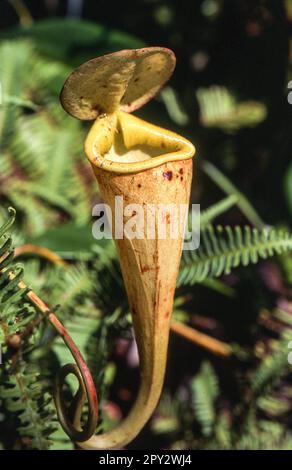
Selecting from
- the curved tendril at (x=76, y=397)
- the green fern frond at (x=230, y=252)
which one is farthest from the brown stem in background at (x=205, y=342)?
the curved tendril at (x=76, y=397)

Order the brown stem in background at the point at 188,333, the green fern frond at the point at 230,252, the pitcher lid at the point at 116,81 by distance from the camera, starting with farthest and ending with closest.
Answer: the brown stem in background at the point at 188,333, the green fern frond at the point at 230,252, the pitcher lid at the point at 116,81

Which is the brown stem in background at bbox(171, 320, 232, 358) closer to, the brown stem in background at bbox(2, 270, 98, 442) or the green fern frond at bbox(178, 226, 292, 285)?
the green fern frond at bbox(178, 226, 292, 285)

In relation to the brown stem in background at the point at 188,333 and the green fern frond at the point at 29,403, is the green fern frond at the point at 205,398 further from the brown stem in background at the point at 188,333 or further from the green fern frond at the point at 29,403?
the green fern frond at the point at 29,403

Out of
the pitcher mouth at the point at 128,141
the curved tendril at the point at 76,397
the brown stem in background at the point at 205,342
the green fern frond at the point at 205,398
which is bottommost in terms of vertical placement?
the curved tendril at the point at 76,397

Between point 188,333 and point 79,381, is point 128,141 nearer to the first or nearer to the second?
point 79,381

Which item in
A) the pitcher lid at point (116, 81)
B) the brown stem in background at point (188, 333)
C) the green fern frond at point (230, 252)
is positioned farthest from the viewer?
the brown stem in background at point (188, 333)

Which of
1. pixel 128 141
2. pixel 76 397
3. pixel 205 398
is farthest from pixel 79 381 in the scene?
pixel 205 398
